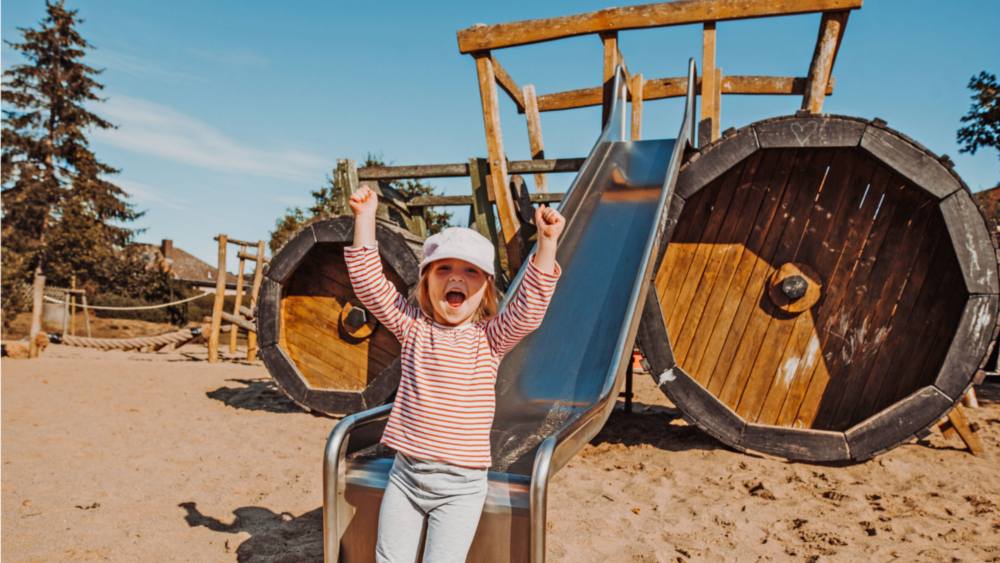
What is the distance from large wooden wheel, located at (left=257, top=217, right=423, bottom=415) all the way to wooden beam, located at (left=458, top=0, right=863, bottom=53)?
2196 millimetres

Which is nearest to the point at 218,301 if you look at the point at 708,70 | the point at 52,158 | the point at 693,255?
the point at 693,255

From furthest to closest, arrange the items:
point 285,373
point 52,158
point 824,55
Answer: point 52,158 < point 285,373 < point 824,55

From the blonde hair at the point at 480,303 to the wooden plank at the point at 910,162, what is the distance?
11.6 ft

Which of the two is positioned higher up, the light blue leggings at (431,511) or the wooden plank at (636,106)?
the wooden plank at (636,106)

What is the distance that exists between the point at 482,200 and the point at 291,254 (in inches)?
80.2

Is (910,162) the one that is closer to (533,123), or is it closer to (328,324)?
(533,123)

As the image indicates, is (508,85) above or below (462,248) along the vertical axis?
above

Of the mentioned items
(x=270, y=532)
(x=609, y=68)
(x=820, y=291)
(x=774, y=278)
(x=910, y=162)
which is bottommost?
(x=270, y=532)

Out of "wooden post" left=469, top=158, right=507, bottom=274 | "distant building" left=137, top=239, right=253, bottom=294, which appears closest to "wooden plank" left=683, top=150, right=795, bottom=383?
"wooden post" left=469, top=158, right=507, bottom=274

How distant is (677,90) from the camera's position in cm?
770

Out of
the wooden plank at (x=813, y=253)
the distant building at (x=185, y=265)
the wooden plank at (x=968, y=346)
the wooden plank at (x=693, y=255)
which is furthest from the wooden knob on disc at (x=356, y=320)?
the distant building at (x=185, y=265)

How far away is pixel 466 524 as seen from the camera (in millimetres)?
1900

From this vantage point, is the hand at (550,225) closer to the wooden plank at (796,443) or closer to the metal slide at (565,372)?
the metal slide at (565,372)

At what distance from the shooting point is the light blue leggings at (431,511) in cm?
188
